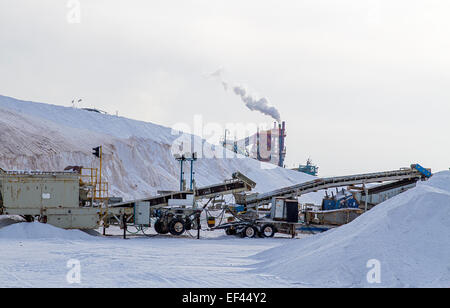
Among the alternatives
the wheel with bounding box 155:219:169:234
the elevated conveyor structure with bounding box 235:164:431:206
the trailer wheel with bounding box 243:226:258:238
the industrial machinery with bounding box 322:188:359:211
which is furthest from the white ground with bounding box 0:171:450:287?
the elevated conveyor structure with bounding box 235:164:431:206

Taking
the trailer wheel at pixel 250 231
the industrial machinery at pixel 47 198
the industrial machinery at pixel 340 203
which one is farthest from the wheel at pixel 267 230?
the industrial machinery at pixel 47 198

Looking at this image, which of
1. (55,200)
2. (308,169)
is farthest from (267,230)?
(308,169)

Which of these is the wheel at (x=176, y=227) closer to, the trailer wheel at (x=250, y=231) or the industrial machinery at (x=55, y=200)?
the industrial machinery at (x=55, y=200)

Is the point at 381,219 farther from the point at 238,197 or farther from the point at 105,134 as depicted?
the point at 105,134

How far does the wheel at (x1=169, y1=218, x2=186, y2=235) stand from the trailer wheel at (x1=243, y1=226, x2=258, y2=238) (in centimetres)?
323

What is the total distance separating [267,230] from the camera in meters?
Answer: 29.2

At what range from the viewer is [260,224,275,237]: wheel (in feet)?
95.7

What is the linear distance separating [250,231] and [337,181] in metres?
9.13

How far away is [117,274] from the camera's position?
15242mm

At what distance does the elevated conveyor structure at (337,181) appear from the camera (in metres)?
35.3

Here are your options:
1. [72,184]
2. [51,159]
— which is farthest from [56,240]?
[51,159]

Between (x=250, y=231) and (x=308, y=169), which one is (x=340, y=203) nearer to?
(x=250, y=231)
